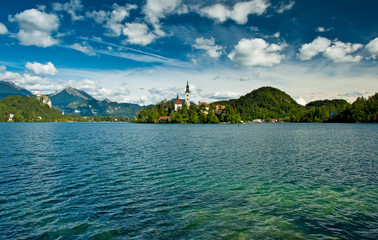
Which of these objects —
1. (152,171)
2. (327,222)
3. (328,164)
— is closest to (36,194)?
(152,171)

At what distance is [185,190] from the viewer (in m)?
20.0

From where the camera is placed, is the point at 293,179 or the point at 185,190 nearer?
the point at 185,190

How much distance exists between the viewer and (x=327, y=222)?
1380cm

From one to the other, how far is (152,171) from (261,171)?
1324cm

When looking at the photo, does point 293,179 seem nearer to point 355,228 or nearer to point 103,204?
point 355,228

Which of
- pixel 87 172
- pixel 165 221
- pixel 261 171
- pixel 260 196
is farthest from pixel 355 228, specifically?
pixel 87 172

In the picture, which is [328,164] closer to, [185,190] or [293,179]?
[293,179]

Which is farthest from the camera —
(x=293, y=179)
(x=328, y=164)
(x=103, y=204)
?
(x=328, y=164)

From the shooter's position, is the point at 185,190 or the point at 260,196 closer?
the point at 260,196

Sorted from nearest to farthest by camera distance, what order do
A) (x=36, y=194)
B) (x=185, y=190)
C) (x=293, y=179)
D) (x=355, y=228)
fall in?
(x=355, y=228), (x=36, y=194), (x=185, y=190), (x=293, y=179)

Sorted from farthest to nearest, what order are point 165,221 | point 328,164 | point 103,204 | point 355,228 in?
point 328,164
point 103,204
point 165,221
point 355,228

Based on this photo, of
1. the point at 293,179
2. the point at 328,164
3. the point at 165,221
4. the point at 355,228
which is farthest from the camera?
the point at 328,164

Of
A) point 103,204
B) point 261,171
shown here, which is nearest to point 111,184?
point 103,204

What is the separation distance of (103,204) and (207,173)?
13.0 m
